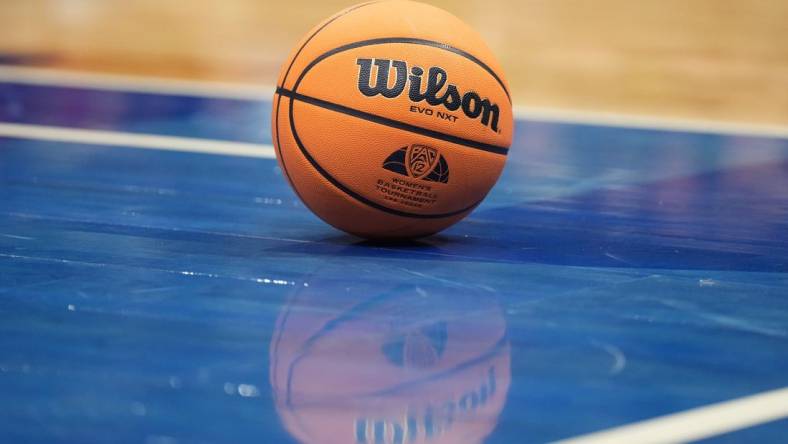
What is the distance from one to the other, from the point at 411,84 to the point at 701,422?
1.37 metres

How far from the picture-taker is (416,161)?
322 cm

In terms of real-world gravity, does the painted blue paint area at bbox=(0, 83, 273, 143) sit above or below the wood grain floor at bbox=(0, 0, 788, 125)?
below

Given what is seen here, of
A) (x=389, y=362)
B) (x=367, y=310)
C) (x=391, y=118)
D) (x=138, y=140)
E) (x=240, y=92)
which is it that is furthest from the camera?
(x=240, y=92)

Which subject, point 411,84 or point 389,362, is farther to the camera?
point 411,84

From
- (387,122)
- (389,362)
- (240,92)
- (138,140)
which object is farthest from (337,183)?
(240,92)

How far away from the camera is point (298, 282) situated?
3025 mm

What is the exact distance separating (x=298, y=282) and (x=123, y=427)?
1.02 metres

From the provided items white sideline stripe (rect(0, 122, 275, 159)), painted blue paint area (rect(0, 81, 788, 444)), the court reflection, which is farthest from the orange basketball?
white sideline stripe (rect(0, 122, 275, 159))

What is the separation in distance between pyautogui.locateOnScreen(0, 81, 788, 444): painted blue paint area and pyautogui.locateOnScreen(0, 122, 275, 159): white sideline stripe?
16.3 inches

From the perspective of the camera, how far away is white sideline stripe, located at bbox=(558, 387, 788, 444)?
2053 millimetres

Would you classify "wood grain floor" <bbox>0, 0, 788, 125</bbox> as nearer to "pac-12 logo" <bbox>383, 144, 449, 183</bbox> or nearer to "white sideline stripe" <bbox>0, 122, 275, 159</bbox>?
"white sideline stripe" <bbox>0, 122, 275, 159</bbox>

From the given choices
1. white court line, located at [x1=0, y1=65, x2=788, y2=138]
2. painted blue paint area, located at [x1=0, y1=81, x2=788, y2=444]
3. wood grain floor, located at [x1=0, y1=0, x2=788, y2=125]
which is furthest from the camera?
wood grain floor, located at [x1=0, y1=0, x2=788, y2=125]

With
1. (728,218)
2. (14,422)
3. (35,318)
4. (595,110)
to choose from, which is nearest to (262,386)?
(14,422)

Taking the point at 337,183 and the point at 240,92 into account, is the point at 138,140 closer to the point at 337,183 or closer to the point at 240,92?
the point at 240,92
